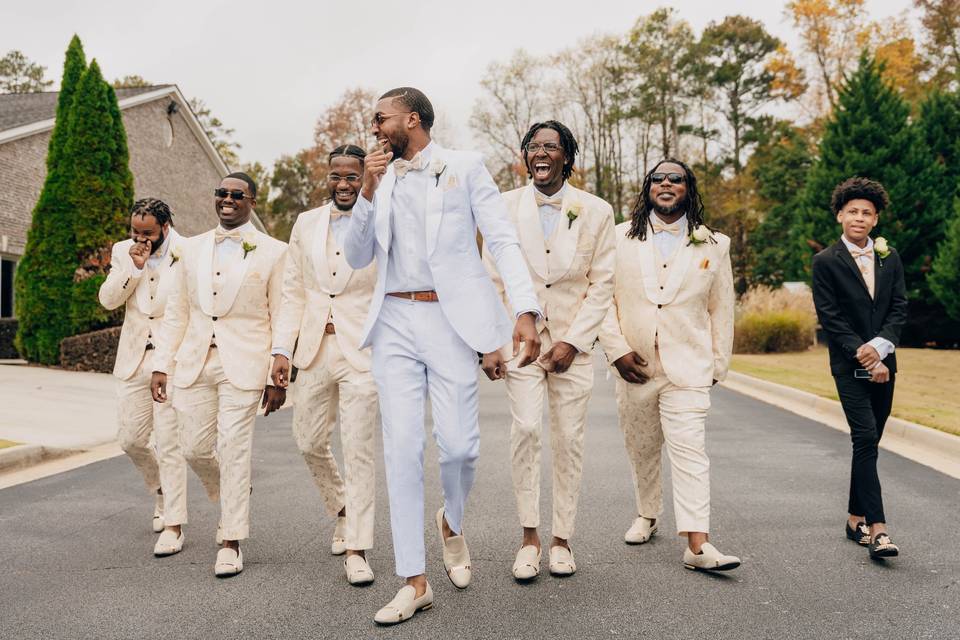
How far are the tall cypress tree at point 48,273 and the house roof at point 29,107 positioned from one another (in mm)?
3806

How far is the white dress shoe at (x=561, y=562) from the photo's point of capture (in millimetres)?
4586

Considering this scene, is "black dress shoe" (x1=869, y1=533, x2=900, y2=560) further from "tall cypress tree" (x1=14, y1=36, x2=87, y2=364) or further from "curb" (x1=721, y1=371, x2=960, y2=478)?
"tall cypress tree" (x1=14, y1=36, x2=87, y2=364)

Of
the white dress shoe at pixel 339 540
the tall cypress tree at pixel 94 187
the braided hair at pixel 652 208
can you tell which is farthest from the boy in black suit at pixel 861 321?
the tall cypress tree at pixel 94 187

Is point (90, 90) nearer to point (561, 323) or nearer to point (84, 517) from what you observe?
point (84, 517)

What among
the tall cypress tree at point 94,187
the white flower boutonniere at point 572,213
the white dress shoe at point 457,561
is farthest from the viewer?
the tall cypress tree at point 94,187

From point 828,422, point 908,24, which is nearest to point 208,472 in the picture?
point 828,422

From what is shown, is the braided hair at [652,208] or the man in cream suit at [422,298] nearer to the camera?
the man in cream suit at [422,298]

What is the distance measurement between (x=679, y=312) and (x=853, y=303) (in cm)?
116

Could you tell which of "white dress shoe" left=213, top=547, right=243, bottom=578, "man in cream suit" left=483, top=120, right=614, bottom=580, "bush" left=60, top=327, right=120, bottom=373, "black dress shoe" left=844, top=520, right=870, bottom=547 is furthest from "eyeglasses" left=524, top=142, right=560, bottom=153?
"bush" left=60, top=327, right=120, bottom=373

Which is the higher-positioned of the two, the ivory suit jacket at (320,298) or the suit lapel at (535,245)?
the suit lapel at (535,245)

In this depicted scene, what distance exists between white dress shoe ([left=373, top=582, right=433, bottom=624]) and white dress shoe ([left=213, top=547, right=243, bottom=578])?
1.08 m

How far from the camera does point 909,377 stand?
719 inches

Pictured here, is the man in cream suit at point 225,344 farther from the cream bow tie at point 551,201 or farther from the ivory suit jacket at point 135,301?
the cream bow tie at point 551,201

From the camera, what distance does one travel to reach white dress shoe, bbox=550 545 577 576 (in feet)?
15.0
